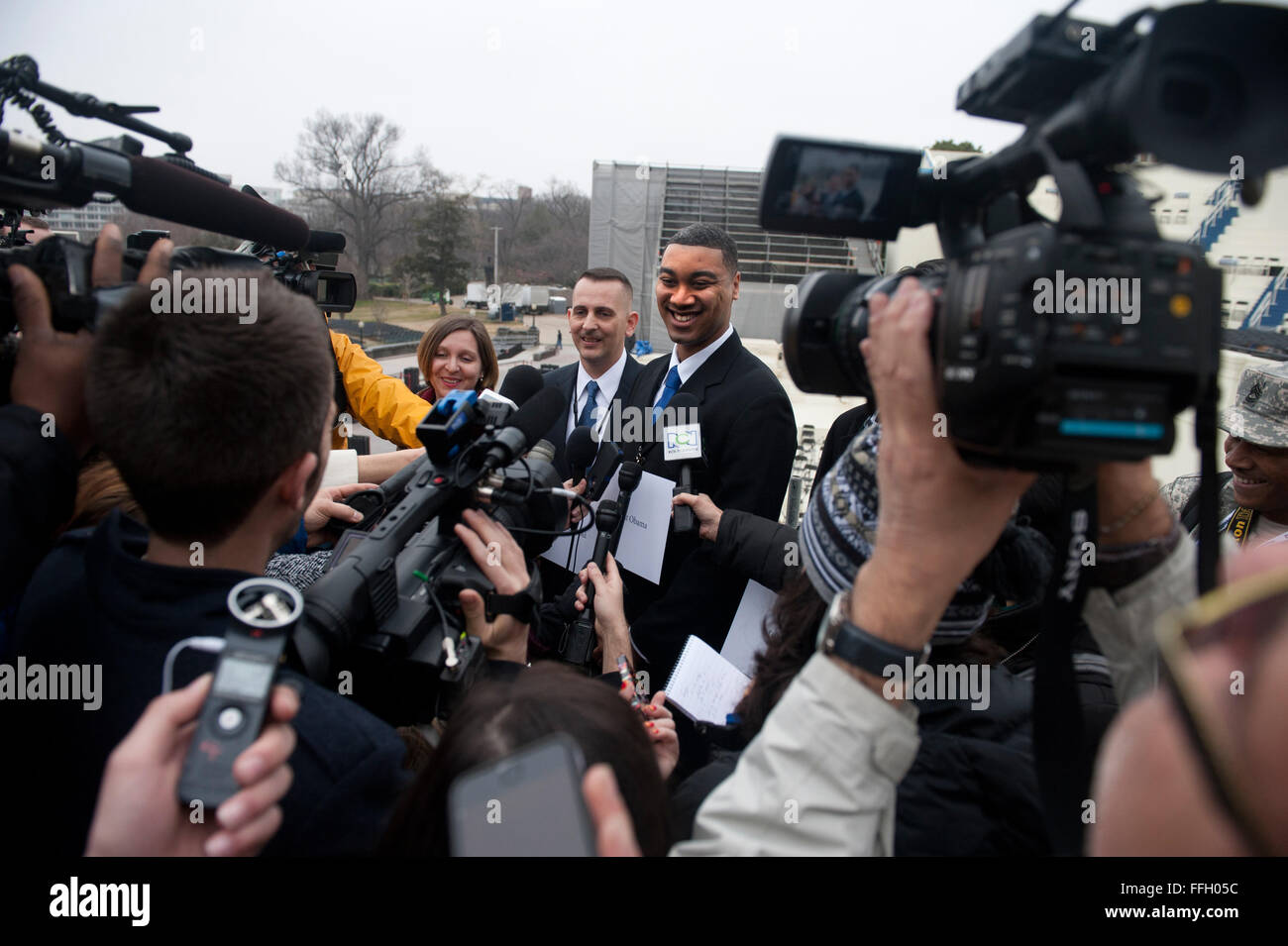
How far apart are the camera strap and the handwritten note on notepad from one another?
1.01 meters

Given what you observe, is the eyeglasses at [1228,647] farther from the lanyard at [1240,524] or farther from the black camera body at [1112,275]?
the lanyard at [1240,524]

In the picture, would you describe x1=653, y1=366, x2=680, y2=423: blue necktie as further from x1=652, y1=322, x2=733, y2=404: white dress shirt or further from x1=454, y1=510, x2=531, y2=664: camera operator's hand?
x1=454, y1=510, x2=531, y2=664: camera operator's hand

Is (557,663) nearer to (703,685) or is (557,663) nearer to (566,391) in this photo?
(703,685)

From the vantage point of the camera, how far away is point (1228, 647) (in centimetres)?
54

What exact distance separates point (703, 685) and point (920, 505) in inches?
46.2

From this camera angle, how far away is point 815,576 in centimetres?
125

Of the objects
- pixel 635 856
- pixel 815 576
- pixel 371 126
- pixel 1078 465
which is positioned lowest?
pixel 635 856

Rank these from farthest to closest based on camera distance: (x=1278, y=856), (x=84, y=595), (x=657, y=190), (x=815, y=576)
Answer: (x=657, y=190) < (x=815, y=576) < (x=84, y=595) < (x=1278, y=856)

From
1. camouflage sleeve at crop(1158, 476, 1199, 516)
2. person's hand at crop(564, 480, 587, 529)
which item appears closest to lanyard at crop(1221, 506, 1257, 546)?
camouflage sleeve at crop(1158, 476, 1199, 516)

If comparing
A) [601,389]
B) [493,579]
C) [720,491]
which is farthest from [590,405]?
[493,579]

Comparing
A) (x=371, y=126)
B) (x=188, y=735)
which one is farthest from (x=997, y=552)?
(x=371, y=126)

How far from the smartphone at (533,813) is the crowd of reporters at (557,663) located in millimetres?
45

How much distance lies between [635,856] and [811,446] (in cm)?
459
